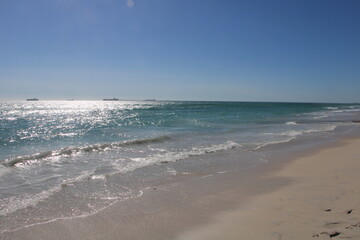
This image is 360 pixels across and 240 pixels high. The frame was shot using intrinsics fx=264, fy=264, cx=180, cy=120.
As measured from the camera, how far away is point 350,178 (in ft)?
24.7

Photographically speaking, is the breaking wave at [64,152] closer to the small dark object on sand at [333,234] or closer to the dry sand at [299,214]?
the dry sand at [299,214]

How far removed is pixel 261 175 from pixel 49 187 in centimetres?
640

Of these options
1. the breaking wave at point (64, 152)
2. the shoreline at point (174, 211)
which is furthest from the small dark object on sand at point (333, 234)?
the breaking wave at point (64, 152)

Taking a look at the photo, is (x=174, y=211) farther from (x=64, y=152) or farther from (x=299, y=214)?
(x=64, y=152)

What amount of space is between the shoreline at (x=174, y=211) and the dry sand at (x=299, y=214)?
0.07 m

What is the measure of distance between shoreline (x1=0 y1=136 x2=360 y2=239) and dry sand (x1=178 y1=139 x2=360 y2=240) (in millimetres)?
75

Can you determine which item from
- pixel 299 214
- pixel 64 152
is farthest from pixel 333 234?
pixel 64 152

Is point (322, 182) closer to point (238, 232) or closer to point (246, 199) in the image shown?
point (246, 199)

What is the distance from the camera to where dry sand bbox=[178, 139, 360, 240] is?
4.32m

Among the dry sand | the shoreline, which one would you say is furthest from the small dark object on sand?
the shoreline

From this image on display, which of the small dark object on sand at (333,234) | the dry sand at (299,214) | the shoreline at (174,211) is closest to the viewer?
the small dark object on sand at (333,234)

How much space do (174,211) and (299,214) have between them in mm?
2468

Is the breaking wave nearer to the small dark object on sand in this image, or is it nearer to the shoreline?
the shoreline

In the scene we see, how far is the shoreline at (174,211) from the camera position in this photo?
4617mm
